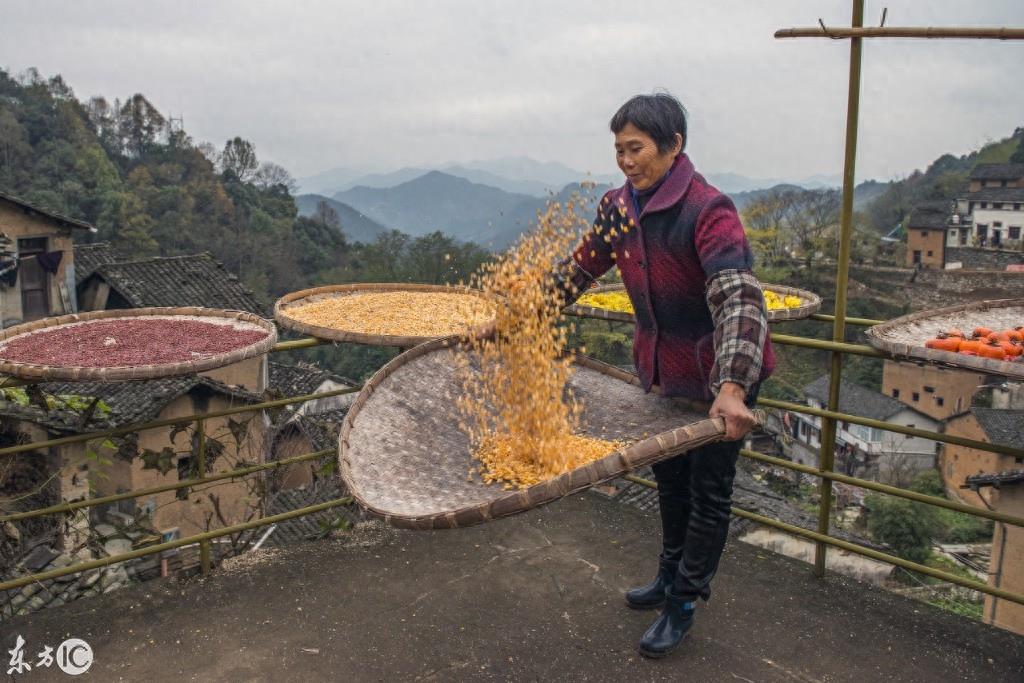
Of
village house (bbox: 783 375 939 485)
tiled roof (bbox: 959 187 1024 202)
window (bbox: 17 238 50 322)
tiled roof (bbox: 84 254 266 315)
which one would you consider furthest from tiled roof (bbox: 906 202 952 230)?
window (bbox: 17 238 50 322)

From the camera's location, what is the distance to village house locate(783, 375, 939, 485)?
3047 centimetres

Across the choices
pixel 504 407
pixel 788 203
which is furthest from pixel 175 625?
pixel 788 203

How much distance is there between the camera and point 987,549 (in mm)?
23344

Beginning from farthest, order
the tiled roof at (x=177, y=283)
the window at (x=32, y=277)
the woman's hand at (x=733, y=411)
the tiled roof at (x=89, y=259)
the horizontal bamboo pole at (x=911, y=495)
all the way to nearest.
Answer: the tiled roof at (x=89, y=259)
the window at (x=32, y=277)
the tiled roof at (x=177, y=283)
the horizontal bamboo pole at (x=911, y=495)
the woman's hand at (x=733, y=411)

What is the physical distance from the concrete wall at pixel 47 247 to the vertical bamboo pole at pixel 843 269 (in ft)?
68.9

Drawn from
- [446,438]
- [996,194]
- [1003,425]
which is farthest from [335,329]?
[996,194]

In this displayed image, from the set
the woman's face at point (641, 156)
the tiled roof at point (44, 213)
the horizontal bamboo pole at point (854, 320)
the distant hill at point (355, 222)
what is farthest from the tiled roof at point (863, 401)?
the distant hill at point (355, 222)

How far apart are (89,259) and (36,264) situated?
122 centimetres

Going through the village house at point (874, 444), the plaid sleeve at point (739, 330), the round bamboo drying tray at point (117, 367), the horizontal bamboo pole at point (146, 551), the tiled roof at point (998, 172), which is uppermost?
the tiled roof at point (998, 172)

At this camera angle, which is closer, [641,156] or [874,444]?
[641,156]

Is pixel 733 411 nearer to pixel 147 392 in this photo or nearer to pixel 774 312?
pixel 774 312

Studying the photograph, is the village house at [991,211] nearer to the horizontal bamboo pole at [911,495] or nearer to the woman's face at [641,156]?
the horizontal bamboo pole at [911,495]

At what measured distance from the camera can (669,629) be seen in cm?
228

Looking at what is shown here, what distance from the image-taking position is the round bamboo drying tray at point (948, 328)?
193 cm
